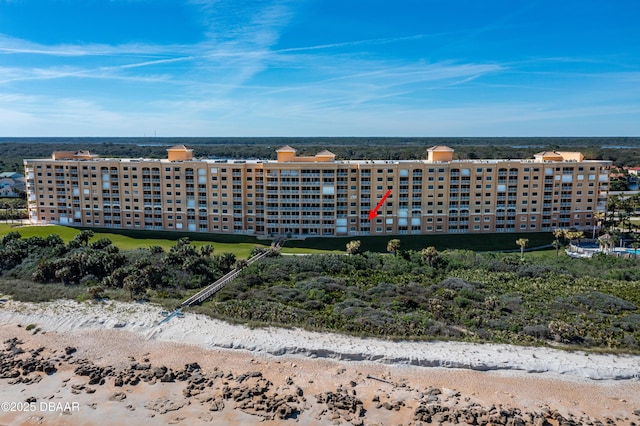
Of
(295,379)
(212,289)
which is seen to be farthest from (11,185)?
(295,379)

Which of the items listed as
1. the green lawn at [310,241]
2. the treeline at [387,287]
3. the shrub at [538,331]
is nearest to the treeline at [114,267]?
the treeline at [387,287]

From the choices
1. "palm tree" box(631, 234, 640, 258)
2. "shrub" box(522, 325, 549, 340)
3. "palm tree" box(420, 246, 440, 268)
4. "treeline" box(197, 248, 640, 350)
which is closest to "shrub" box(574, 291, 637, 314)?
"treeline" box(197, 248, 640, 350)

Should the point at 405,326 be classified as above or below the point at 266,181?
below

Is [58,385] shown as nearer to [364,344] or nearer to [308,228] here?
[364,344]

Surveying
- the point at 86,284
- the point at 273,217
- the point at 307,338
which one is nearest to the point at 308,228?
the point at 273,217

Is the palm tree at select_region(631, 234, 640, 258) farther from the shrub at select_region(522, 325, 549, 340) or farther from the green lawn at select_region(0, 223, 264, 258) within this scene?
the green lawn at select_region(0, 223, 264, 258)

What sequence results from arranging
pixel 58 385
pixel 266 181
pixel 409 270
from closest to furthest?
pixel 58 385, pixel 409 270, pixel 266 181
